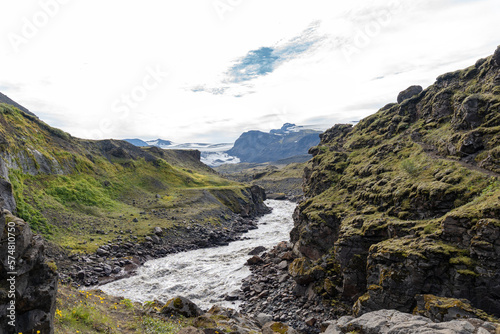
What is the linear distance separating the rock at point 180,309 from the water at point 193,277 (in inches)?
433

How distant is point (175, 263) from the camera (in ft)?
155

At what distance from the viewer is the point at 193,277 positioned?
41312 mm

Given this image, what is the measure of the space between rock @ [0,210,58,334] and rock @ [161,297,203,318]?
11140 mm

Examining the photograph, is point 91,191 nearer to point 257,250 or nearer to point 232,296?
point 257,250

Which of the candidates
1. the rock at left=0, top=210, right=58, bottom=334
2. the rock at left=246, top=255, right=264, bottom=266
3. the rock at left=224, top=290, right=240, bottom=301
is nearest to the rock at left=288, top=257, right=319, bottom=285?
the rock at left=224, top=290, right=240, bottom=301

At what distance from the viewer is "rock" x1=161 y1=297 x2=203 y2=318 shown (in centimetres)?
2133

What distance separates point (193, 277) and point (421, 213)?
33.5 meters

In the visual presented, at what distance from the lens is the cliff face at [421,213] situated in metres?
20.3

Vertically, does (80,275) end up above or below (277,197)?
above

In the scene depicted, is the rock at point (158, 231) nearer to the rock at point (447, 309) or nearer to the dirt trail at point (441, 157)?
the rock at point (447, 309)

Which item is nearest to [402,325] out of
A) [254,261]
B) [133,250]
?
[254,261]

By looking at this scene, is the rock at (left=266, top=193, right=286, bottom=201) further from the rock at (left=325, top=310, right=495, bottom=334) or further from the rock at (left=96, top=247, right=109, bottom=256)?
the rock at (left=325, top=310, right=495, bottom=334)

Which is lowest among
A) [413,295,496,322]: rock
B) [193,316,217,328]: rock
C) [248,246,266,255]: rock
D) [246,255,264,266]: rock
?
[248,246,266,255]: rock

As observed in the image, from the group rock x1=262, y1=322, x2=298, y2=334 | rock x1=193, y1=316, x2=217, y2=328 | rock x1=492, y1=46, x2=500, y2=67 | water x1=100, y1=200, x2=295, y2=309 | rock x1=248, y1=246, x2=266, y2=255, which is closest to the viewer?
rock x1=193, y1=316, x2=217, y2=328
